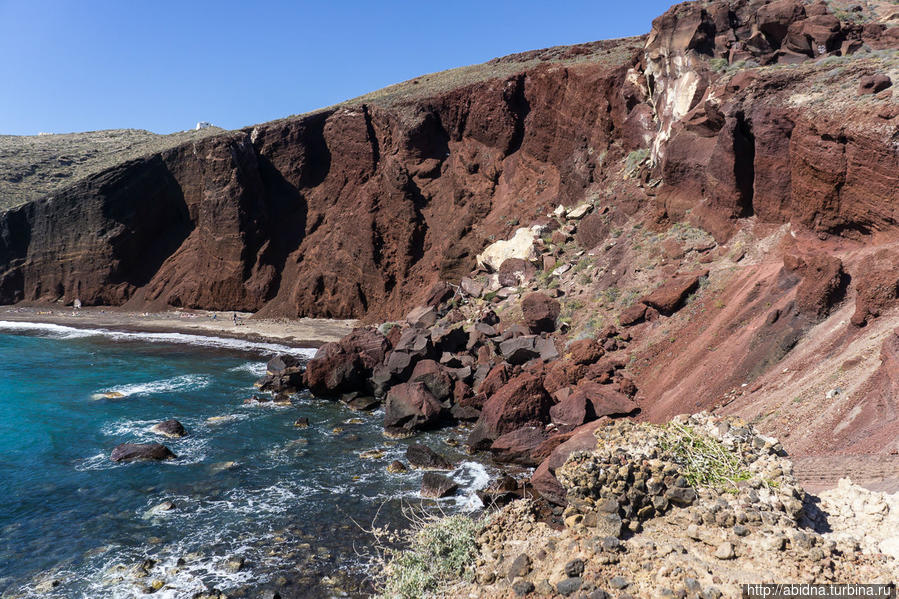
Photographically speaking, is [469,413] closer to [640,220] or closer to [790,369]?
[790,369]

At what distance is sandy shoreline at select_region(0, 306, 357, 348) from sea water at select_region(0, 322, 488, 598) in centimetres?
965

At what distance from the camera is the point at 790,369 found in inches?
461

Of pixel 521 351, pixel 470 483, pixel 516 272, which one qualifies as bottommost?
pixel 470 483

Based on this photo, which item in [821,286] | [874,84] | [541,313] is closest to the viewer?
[821,286]

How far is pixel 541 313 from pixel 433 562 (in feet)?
45.4

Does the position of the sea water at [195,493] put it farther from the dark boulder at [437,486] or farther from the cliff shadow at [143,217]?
the cliff shadow at [143,217]

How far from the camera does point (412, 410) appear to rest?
17.4m

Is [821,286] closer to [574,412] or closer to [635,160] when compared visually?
[574,412]

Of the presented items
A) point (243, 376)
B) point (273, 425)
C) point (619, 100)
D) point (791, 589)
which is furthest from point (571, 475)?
point (619, 100)

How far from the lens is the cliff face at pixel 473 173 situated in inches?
639

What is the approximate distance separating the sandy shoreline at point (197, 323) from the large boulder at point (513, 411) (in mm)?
18216

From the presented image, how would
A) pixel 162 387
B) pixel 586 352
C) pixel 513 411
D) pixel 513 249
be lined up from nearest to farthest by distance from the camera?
pixel 513 411 < pixel 586 352 < pixel 162 387 < pixel 513 249

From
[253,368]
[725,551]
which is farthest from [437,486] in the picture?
[253,368]

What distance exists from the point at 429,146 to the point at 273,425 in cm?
2486
